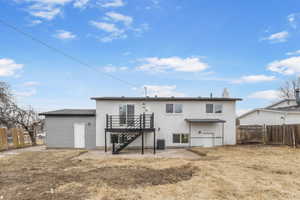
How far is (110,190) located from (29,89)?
1930 cm

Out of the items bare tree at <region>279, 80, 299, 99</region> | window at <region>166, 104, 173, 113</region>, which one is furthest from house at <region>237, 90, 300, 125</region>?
bare tree at <region>279, 80, 299, 99</region>

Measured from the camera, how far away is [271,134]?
1717 centimetres

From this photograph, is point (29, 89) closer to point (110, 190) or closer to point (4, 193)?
point (4, 193)

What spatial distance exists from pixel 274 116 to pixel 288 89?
2475 centimetres

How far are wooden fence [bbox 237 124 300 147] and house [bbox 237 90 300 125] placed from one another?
3813 millimetres

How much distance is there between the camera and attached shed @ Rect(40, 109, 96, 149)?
15.8 metres

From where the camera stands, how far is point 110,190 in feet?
19.0

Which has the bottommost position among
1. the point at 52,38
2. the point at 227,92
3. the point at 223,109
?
the point at 223,109

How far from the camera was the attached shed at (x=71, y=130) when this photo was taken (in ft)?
51.7

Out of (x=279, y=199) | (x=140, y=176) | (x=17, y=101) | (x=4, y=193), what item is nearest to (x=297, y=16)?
(x=279, y=199)

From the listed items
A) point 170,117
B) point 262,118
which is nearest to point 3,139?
point 170,117

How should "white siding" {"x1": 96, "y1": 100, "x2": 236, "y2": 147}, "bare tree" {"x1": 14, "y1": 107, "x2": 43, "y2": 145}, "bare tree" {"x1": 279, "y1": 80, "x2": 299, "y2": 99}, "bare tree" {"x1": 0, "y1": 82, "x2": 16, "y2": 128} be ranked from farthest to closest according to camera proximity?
1. "bare tree" {"x1": 279, "y1": 80, "x2": 299, "y2": 99}
2. "bare tree" {"x1": 14, "y1": 107, "x2": 43, "y2": 145}
3. "bare tree" {"x1": 0, "y1": 82, "x2": 16, "y2": 128}
4. "white siding" {"x1": 96, "y1": 100, "x2": 236, "y2": 147}

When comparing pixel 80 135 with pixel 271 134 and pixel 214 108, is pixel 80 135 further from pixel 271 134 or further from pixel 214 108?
pixel 271 134

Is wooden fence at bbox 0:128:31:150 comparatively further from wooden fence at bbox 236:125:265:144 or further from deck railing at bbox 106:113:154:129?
wooden fence at bbox 236:125:265:144
